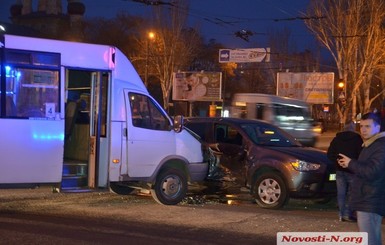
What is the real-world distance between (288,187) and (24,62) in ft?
16.9

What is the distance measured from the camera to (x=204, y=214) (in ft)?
31.5

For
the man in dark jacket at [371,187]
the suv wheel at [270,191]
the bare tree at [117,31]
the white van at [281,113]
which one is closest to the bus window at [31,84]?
the suv wheel at [270,191]

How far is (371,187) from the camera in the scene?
504 cm

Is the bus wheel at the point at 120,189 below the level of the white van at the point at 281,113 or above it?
below

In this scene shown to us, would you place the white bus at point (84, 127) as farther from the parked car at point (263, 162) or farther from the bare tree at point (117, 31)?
the bare tree at point (117, 31)

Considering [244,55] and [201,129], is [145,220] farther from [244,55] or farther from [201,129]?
[244,55]

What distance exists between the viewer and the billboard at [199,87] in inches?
1986

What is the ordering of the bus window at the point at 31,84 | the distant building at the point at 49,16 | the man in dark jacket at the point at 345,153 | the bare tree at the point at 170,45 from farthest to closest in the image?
the distant building at the point at 49,16 → the bare tree at the point at 170,45 → the man in dark jacket at the point at 345,153 → the bus window at the point at 31,84

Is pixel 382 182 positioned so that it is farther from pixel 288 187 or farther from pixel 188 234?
pixel 288 187

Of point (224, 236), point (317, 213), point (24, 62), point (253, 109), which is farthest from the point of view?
point (253, 109)

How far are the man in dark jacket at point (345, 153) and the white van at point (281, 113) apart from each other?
58.9ft

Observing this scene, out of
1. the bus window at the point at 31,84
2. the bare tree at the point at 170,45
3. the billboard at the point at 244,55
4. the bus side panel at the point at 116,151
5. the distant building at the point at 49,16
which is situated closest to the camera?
the bus window at the point at 31,84

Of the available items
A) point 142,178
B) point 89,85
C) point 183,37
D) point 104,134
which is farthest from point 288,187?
point 183,37

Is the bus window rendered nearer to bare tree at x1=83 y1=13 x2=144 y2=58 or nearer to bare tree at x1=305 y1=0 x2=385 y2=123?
bare tree at x1=305 y1=0 x2=385 y2=123
